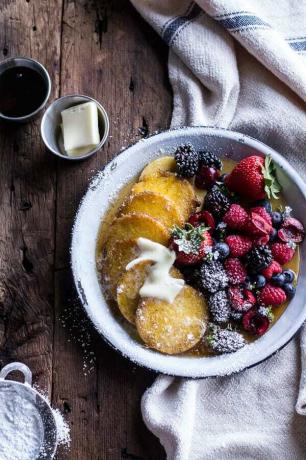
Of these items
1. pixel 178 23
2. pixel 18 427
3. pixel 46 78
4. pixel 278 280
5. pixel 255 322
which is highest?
pixel 178 23

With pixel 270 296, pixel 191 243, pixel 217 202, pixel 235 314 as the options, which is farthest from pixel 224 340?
pixel 217 202

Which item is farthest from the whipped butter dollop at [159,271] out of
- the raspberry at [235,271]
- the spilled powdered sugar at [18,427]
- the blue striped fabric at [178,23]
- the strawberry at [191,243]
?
the blue striped fabric at [178,23]

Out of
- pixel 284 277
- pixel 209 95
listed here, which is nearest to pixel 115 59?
pixel 209 95

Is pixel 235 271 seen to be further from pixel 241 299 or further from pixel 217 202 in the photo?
pixel 217 202

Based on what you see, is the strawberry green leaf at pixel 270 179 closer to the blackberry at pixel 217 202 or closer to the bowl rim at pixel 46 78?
the blackberry at pixel 217 202

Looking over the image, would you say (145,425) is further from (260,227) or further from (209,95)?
(209,95)
